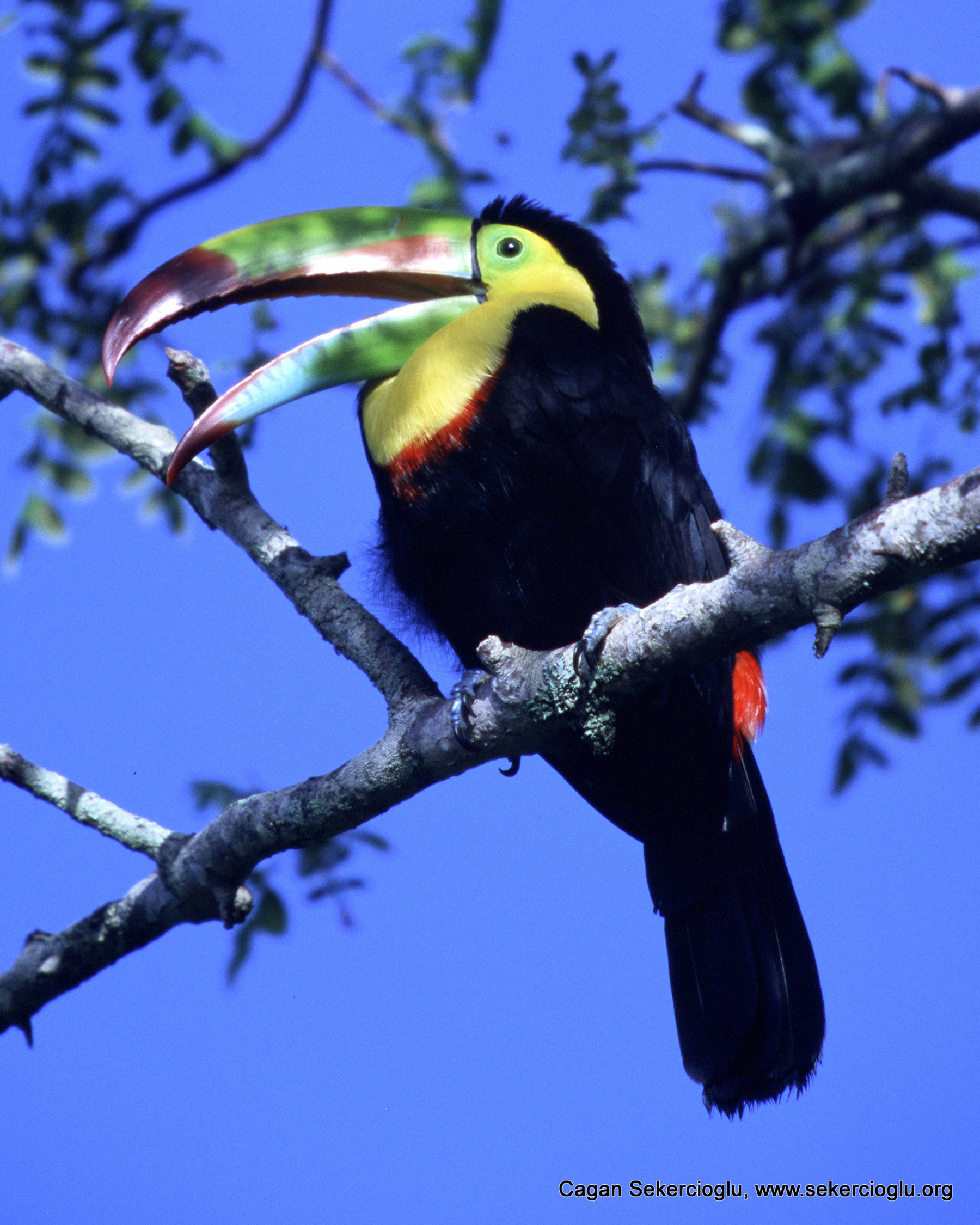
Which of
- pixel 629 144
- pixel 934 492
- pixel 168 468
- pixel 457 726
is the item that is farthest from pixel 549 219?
pixel 934 492

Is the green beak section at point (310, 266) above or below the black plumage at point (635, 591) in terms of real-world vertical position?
above

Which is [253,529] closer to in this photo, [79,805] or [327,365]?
[327,365]

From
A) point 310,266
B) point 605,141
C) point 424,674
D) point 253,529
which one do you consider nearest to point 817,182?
point 605,141

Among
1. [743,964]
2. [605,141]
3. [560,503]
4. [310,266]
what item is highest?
[605,141]

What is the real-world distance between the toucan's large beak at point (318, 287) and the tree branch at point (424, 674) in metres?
0.35

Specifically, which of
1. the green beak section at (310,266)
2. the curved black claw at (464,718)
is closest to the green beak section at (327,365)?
the green beak section at (310,266)

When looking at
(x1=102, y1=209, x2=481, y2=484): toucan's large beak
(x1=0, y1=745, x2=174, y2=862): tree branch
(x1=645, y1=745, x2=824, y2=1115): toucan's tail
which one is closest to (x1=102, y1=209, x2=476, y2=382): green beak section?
(x1=102, y1=209, x2=481, y2=484): toucan's large beak

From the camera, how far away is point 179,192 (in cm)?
517

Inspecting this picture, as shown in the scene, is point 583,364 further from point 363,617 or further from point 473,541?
point 363,617

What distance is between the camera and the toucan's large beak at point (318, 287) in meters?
3.17

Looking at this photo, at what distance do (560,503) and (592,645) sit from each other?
0.87 metres

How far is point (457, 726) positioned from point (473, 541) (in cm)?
74

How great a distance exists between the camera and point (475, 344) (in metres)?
3.24

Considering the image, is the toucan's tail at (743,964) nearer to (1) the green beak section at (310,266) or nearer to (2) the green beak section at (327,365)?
(2) the green beak section at (327,365)
